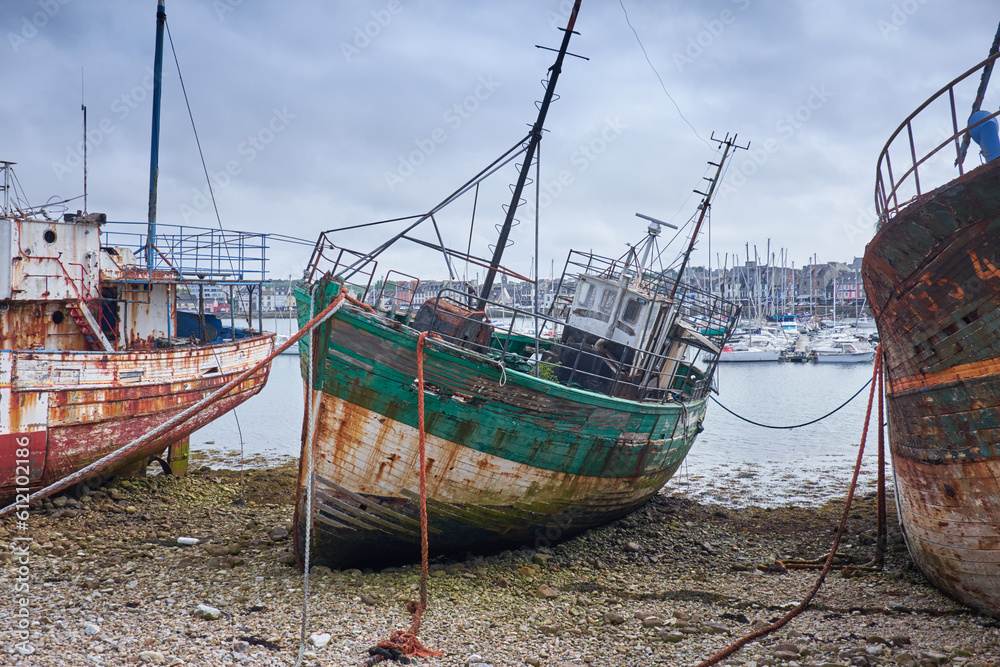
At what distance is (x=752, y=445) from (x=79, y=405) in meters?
20.3

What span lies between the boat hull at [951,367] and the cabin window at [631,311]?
12.6ft

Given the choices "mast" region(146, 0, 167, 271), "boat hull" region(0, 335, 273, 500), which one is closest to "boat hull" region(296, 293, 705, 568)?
"boat hull" region(0, 335, 273, 500)

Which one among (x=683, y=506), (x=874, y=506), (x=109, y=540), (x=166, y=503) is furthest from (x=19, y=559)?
(x=874, y=506)

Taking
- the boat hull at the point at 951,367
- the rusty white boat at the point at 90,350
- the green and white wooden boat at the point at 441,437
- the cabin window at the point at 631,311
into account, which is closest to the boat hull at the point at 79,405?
the rusty white boat at the point at 90,350

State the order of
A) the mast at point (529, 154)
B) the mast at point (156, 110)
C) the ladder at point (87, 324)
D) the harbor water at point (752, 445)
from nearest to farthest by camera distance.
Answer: the mast at point (529, 154), the ladder at point (87, 324), the harbor water at point (752, 445), the mast at point (156, 110)

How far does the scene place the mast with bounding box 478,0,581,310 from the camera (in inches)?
432

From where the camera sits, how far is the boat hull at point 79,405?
11438mm

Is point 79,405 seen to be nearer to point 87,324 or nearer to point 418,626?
point 87,324

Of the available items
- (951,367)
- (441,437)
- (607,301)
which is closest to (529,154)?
(607,301)

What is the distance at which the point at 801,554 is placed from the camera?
35.0 ft

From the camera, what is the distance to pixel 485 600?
27.9 ft

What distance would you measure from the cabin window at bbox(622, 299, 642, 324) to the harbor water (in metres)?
6.08

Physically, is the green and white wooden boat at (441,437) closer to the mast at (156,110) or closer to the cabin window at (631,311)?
the cabin window at (631,311)

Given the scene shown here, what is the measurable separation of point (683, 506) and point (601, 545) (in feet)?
12.4
